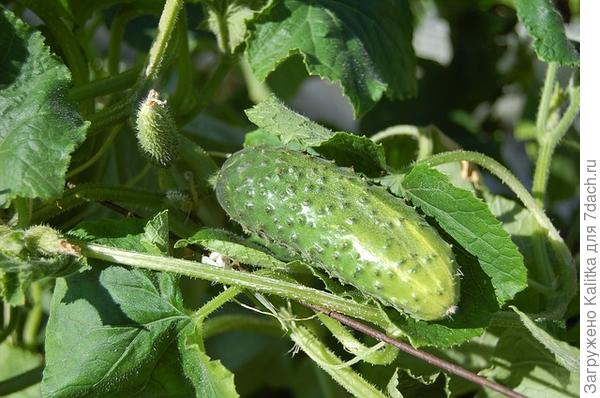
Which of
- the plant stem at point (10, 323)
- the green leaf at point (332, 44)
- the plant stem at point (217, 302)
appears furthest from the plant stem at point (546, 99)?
the plant stem at point (10, 323)

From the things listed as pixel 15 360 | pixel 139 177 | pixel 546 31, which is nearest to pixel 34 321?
pixel 15 360

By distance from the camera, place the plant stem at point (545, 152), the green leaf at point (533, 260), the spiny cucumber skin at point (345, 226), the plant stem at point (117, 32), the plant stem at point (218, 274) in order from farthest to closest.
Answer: the plant stem at point (117, 32), the plant stem at point (545, 152), the green leaf at point (533, 260), the plant stem at point (218, 274), the spiny cucumber skin at point (345, 226)

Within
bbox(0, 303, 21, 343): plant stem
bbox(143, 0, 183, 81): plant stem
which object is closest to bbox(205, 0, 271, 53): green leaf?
bbox(143, 0, 183, 81): plant stem

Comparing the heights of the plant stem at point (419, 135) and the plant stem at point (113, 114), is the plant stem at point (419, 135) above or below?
below

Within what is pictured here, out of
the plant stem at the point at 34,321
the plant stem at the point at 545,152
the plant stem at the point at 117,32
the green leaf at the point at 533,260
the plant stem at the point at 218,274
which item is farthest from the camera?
the plant stem at the point at 34,321

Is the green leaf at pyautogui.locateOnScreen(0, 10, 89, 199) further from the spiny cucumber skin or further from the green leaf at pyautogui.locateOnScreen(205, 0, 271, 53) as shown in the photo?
the green leaf at pyautogui.locateOnScreen(205, 0, 271, 53)

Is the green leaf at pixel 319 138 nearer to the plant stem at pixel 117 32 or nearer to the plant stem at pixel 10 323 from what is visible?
the plant stem at pixel 117 32
